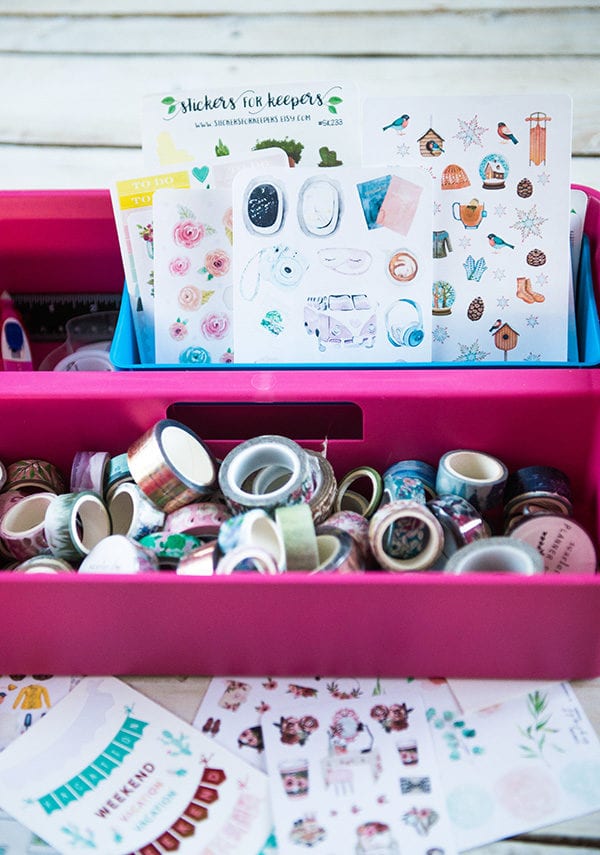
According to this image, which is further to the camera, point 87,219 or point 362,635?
point 87,219

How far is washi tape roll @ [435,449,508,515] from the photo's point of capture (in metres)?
0.85

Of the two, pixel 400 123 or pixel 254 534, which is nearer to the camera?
pixel 254 534

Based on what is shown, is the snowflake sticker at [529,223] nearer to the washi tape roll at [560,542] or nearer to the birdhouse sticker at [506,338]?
the birdhouse sticker at [506,338]

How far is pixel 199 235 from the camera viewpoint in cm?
98

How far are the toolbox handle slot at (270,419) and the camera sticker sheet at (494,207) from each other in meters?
0.14

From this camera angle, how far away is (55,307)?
118cm

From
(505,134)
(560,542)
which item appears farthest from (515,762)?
(505,134)

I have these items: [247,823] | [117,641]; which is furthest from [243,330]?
[247,823]

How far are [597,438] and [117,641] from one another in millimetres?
495

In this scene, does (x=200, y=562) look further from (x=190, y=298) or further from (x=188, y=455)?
(x=190, y=298)

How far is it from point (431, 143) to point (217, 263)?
0.26 metres

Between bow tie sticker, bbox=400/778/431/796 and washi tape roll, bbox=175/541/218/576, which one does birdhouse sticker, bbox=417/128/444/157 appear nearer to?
washi tape roll, bbox=175/541/218/576

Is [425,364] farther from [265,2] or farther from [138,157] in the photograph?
[265,2]

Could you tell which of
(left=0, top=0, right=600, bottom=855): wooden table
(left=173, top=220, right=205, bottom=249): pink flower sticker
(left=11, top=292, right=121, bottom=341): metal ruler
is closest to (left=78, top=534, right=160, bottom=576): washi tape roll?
(left=173, top=220, right=205, bottom=249): pink flower sticker
